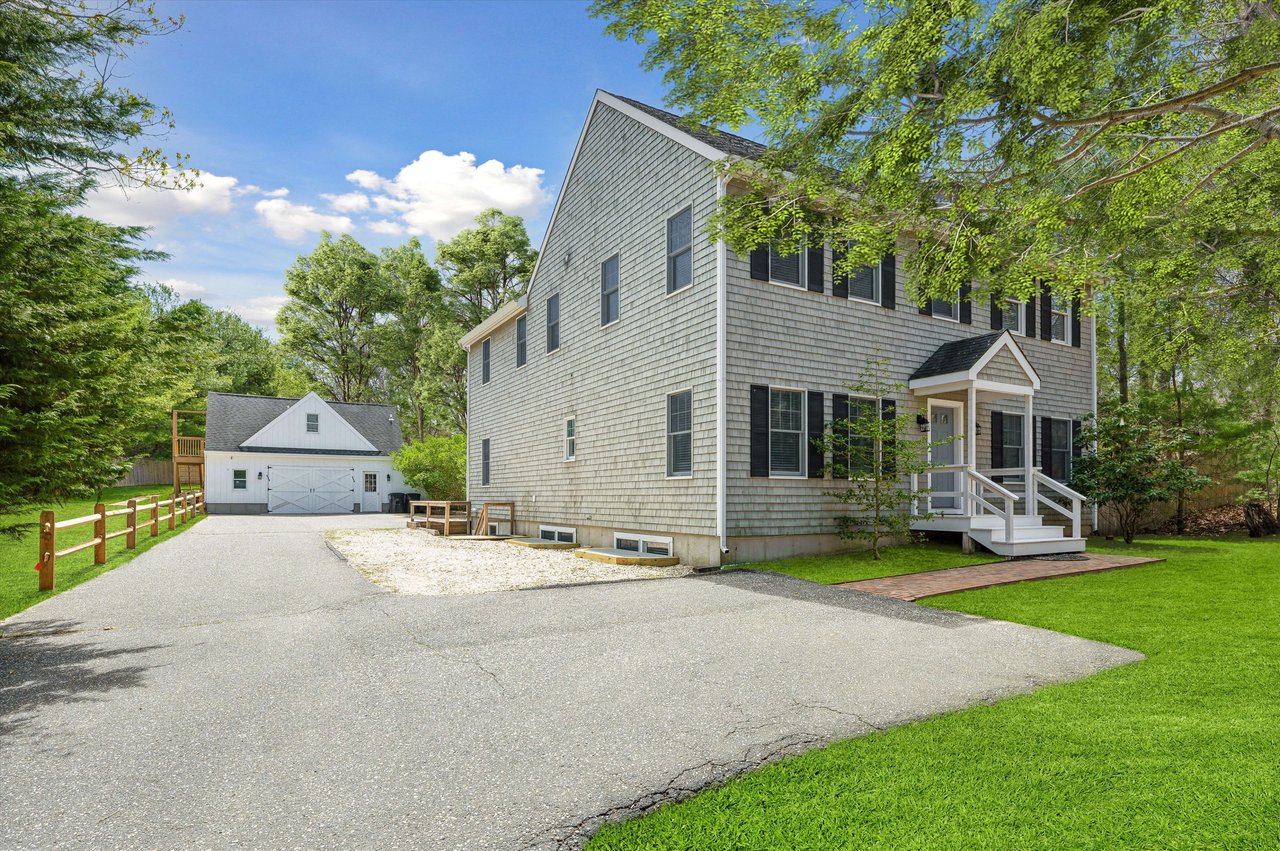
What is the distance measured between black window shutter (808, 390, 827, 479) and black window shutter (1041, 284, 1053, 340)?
6.96 m

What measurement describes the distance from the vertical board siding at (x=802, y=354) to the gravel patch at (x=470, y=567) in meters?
1.80

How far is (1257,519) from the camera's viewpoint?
52.3 ft

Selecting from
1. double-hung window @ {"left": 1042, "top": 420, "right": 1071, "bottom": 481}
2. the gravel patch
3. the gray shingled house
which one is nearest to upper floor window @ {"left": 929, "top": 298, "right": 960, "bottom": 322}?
the gray shingled house

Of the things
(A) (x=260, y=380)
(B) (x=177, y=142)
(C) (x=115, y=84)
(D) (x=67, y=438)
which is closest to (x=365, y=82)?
(C) (x=115, y=84)

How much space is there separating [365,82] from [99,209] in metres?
4.95

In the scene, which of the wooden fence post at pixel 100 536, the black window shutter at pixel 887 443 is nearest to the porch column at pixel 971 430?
the black window shutter at pixel 887 443

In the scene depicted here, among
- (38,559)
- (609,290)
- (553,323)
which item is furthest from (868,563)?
(38,559)

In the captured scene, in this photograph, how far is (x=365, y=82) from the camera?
11.8m

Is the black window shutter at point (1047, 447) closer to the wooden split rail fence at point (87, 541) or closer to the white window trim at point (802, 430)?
the white window trim at point (802, 430)

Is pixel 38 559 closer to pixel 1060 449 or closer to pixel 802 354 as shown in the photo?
pixel 802 354

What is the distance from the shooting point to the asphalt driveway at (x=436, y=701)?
3.11 m

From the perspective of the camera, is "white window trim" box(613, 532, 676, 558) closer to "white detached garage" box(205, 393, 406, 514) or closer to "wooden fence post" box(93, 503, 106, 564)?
"wooden fence post" box(93, 503, 106, 564)

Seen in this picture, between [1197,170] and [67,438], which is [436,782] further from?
[1197,170]

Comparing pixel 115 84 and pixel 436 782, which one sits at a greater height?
pixel 115 84
